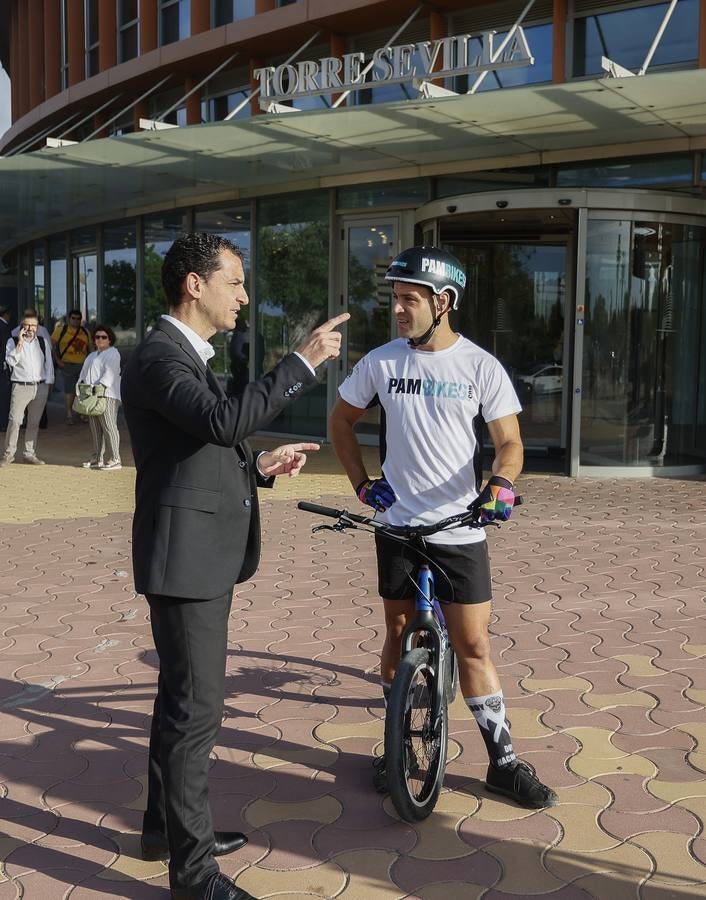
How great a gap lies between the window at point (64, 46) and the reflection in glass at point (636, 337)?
15.5 m

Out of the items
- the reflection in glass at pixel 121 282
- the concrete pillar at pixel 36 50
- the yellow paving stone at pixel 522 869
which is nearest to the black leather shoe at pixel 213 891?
the yellow paving stone at pixel 522 869

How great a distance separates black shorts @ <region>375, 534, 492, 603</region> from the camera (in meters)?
3.62

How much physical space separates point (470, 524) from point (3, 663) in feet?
9.64

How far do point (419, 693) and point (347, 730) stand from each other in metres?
0.89

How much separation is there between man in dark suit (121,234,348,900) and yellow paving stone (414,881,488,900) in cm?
53

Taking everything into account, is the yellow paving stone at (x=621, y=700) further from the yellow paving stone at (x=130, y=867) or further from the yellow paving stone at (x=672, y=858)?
the yellow paving stone at (x=130, y=867)

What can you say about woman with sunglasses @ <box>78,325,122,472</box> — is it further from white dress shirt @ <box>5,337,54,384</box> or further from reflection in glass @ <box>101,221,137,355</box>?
reflection in glass @ <box>101,221,137,355</box>

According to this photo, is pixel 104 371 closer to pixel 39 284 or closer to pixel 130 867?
pixel 130 867

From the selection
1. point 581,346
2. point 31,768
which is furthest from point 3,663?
point 581,346

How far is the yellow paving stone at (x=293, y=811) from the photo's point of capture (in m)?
3.55

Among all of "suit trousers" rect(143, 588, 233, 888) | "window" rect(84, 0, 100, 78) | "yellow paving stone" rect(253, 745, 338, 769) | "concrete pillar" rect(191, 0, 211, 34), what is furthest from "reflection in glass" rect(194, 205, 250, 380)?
"suit trousers" rect(143, 588, 233, 888)

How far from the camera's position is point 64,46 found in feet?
76.6

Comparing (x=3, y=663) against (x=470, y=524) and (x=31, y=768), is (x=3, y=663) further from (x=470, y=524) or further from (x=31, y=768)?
(x=470, y=524)

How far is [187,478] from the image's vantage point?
290cm
